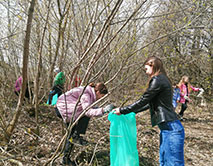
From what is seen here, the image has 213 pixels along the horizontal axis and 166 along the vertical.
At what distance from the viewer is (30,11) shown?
52.6 inches

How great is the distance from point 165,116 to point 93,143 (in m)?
1.96

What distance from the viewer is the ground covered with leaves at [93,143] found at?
8.75 ft

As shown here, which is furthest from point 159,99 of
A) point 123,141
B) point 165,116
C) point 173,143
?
point 123,141

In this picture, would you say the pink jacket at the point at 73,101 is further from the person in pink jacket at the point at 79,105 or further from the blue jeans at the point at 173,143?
the blue jeans at the point at 173,143

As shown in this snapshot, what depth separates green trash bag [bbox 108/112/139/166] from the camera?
1.93m

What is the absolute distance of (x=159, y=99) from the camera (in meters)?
1.86

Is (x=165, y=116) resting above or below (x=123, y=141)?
above

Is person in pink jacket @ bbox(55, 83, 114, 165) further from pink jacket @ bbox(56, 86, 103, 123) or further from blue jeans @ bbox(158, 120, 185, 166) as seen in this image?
blue jeans @ bbox(158, 120, 185, 166)

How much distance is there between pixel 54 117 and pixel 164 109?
354cm

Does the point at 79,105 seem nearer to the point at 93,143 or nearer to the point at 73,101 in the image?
the point at 73,101

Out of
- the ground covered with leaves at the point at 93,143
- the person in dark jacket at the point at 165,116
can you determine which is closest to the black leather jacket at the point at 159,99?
the person in dark jacket at the point at 165,116

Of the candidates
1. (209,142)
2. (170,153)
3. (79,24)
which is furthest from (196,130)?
(79,24)

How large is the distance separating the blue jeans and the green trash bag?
350mm

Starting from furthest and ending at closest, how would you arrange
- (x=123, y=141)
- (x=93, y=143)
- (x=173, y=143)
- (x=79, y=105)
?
(x=93, y=143) < (x=79, y=105) < (x=123, y=141) < (x=173, y=143)
